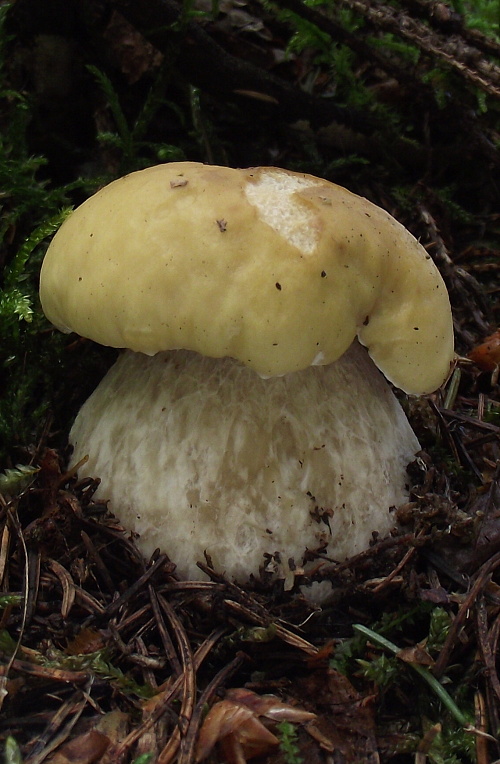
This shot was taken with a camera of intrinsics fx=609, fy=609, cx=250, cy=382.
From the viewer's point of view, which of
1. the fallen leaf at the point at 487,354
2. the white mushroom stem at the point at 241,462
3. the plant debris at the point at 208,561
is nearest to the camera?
the plant debris at the point at 208,561

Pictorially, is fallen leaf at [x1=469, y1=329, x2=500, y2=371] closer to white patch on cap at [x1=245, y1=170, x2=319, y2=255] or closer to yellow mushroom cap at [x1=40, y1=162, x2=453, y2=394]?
yellow mushroom cap at [x1=40, y1=162, x2=453, y2=394]

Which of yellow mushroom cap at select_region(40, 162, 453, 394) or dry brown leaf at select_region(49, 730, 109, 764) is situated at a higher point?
yellow mushroom cap at select_region(40, 162, 453, 394)

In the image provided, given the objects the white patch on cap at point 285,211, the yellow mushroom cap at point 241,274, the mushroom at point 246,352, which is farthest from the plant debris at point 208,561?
the white patch on cap at point 285,211

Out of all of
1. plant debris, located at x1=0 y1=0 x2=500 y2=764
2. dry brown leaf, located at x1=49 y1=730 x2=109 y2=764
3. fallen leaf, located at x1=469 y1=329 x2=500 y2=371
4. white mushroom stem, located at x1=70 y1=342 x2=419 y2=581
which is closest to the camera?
dry brown leaf, located at x1=49 y1=730 x2=109 y2=764

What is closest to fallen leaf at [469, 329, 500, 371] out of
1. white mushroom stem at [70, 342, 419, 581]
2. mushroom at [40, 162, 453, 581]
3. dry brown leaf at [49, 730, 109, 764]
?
mushroom at [40, 162, 453, 581]

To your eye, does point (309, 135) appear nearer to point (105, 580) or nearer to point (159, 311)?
point (159, 311)

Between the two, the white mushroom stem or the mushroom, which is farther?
the white mushroom stem

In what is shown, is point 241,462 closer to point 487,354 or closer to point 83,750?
point 83,750

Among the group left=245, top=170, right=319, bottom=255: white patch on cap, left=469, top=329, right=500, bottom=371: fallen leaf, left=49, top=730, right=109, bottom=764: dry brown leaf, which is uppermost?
left=245, top=170, right=319, bottom=255: white patch on cap

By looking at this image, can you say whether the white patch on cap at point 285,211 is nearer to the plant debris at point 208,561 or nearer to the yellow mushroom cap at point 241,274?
the yellow mushroom cap at point 241,274
